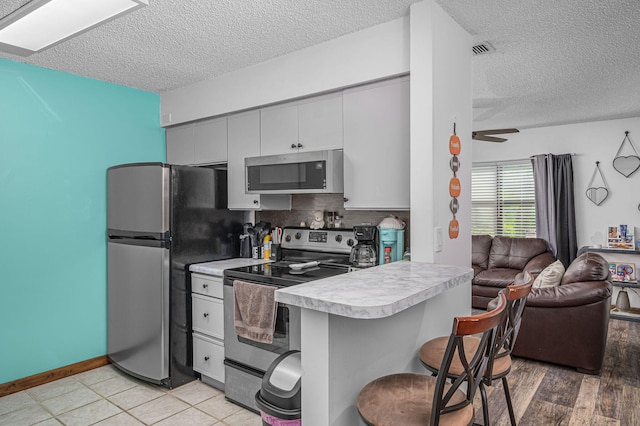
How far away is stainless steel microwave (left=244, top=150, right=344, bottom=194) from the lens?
8.86ft

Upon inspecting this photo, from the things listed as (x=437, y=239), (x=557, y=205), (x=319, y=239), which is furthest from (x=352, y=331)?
(x=557, y=205)

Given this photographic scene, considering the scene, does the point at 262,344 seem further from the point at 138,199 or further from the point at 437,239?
the point at 138,199

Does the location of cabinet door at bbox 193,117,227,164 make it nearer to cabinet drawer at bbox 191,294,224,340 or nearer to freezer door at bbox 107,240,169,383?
freezer door at bbox 107,240,169,383

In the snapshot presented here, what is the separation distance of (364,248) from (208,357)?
140cm

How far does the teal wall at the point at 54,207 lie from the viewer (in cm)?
304

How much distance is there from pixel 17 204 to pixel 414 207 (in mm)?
2878

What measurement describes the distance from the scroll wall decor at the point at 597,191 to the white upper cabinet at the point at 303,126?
180 inches

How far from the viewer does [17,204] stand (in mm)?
3076

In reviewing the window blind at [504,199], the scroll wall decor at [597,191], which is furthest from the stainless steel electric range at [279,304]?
the scroll wall decor at [597,191]

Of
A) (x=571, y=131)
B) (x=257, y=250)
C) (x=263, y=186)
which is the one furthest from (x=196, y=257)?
(x=571, y=131)

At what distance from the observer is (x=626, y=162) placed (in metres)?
5.37

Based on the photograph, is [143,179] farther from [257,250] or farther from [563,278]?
[563,278]

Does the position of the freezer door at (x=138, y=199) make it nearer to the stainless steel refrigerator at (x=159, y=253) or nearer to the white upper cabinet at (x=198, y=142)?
the stainless steel refrigerator at (x=159, y=253)

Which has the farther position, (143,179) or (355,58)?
(143,179)
